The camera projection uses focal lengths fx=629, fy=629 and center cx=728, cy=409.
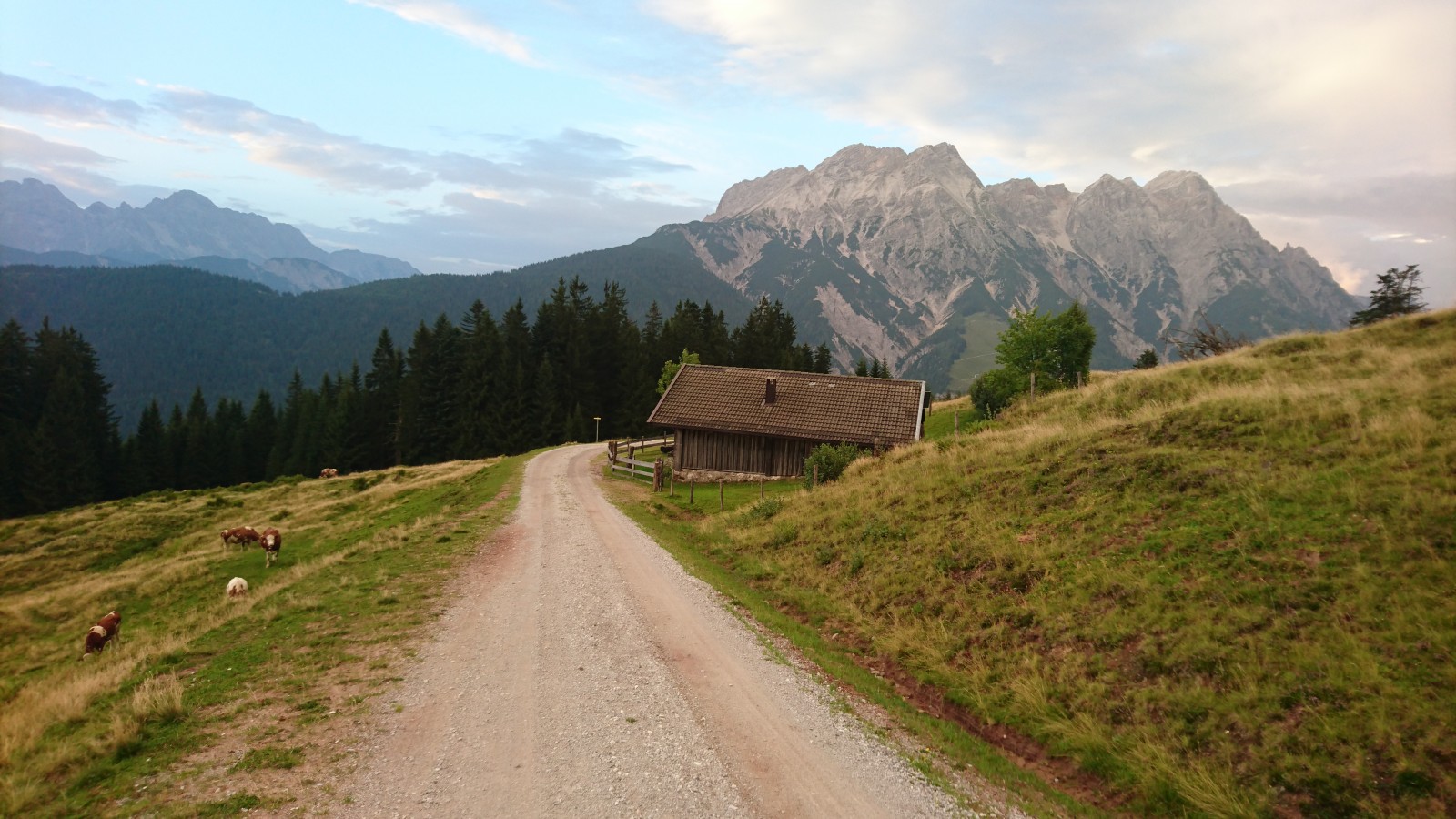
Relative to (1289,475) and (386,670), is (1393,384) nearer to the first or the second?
(1289,475)

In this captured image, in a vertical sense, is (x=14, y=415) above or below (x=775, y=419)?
below

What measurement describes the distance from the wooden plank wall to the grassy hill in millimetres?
16453

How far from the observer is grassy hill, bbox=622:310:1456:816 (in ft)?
26.0

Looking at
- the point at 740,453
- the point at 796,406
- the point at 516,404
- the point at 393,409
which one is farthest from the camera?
the point at 393,409

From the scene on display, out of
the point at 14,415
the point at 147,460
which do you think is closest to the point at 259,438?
the point at 147,460

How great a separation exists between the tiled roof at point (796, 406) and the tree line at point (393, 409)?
26982 mm

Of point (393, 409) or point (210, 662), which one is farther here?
point (393, 409)

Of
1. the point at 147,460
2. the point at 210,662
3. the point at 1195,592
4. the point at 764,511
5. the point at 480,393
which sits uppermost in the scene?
the point at 480,393

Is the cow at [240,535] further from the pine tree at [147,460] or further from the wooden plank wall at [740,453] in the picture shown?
the pine tree at [147,460]

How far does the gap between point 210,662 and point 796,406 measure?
30397 mm

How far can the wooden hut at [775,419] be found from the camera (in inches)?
1410

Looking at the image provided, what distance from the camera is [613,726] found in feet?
29.3

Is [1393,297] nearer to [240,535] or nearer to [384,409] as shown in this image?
Result: [240,535]

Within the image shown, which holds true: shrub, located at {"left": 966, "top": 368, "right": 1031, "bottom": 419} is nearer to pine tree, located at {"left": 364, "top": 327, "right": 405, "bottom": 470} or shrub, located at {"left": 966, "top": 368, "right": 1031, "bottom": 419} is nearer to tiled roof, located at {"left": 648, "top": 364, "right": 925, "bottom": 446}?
tiled roof, located at {"left": 648, "top": 364, "right": 925, "bottom": 446}
